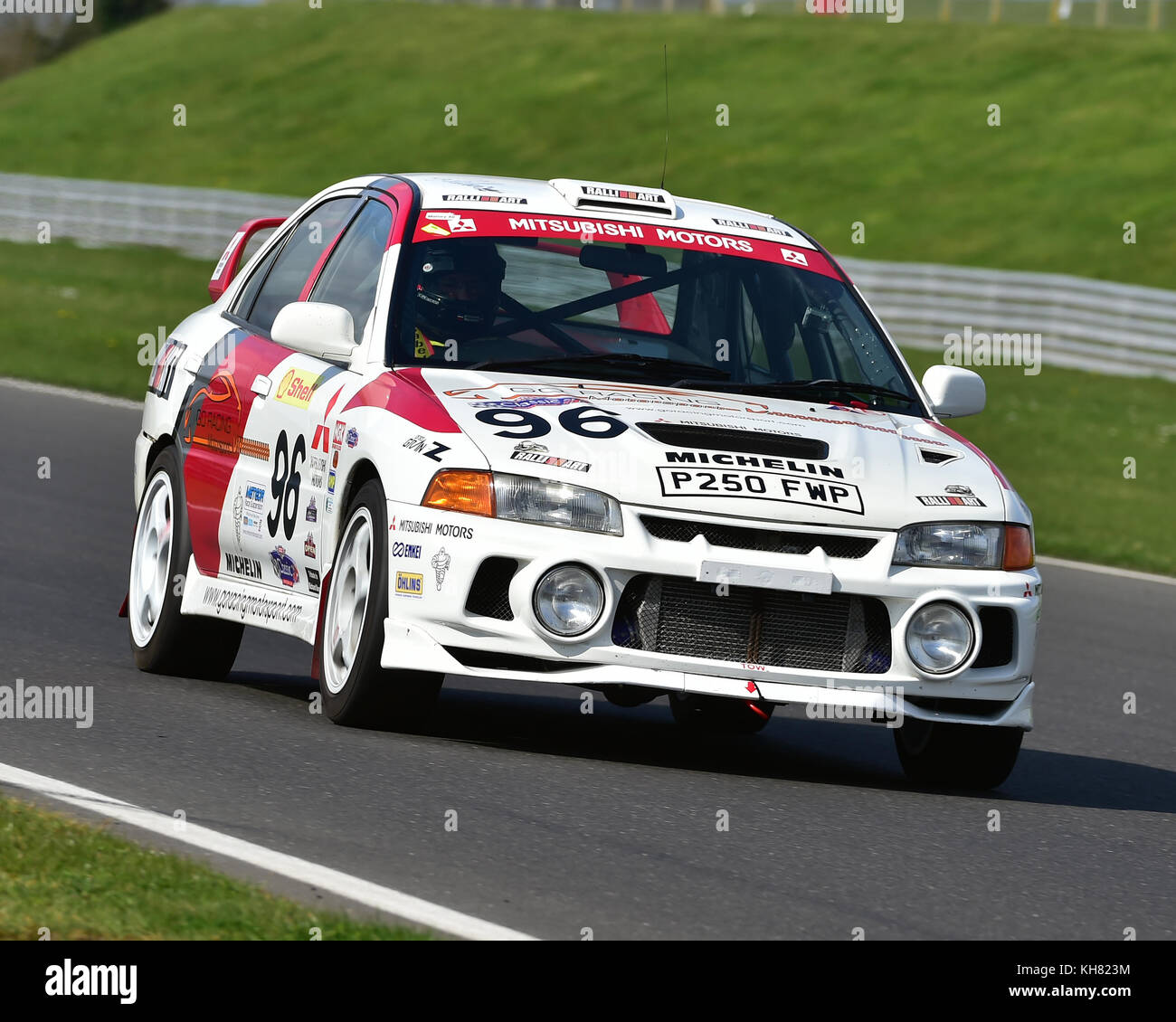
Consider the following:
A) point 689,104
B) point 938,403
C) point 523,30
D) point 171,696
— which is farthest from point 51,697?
point 523,30

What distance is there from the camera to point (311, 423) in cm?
Result: 763

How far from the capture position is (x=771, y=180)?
47.4m

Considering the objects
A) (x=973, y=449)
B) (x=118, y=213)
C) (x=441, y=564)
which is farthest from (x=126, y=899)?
(x=118, y=213)

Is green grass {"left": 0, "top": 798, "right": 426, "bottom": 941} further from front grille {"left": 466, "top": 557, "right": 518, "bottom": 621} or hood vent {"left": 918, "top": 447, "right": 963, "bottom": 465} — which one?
hood vent {"left": 918, "top": 447, "right": 963, "bottom": 465}

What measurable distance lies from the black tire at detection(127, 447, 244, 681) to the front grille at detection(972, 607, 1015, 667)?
2.87 metres

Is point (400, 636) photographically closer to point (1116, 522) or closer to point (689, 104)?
point (1116, 522)

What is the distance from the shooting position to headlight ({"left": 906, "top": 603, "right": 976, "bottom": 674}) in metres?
6.89

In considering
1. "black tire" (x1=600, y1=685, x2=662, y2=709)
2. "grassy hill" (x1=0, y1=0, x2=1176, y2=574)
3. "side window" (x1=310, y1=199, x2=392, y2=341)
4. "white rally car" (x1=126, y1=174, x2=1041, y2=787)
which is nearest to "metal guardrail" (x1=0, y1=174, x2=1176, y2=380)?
"grassy hill" (x1=0, y1=0, x2=1176, y2=574)

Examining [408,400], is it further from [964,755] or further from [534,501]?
[964,755]

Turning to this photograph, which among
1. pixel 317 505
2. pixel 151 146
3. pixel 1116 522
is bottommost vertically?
pixel 1116 522

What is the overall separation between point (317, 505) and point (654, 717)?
211 cm

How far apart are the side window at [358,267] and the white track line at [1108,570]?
7.80 m

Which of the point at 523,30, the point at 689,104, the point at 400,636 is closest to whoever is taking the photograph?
the point at 400,636
